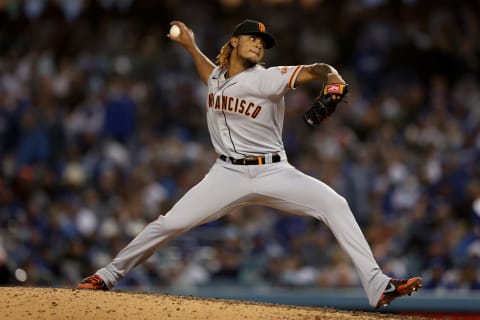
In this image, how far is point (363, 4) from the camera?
12766mm

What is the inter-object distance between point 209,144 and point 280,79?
615 cm

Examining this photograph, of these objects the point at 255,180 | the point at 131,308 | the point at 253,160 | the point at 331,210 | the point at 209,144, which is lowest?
the point at 131,308

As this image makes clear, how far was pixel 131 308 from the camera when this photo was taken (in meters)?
5.21

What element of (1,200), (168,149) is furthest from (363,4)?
(1,200)

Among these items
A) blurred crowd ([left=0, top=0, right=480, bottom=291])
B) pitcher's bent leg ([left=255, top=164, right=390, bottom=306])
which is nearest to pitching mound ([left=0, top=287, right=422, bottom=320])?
pitcher's bent leg ([left=255, top=164, right=390, bottom=306])

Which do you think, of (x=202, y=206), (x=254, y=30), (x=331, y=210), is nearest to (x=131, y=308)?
(x=202, y=206)

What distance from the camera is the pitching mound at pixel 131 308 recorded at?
5.12 metres

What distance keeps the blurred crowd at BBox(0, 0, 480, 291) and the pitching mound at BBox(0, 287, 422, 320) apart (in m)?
2.77

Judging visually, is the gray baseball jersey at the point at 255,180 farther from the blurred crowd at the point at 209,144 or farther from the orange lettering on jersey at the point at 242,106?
the blurred crowd at the point at 209,144

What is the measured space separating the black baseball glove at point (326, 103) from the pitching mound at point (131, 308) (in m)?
1.10

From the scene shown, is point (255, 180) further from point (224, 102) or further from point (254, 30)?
point (254, 30)

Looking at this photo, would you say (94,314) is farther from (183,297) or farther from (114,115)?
(114,115)

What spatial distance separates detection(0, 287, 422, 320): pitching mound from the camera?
5.12 meters

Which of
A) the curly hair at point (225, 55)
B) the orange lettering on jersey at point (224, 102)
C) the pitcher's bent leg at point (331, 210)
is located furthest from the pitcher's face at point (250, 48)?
the pitcher's bent leg at point (331, 210)
